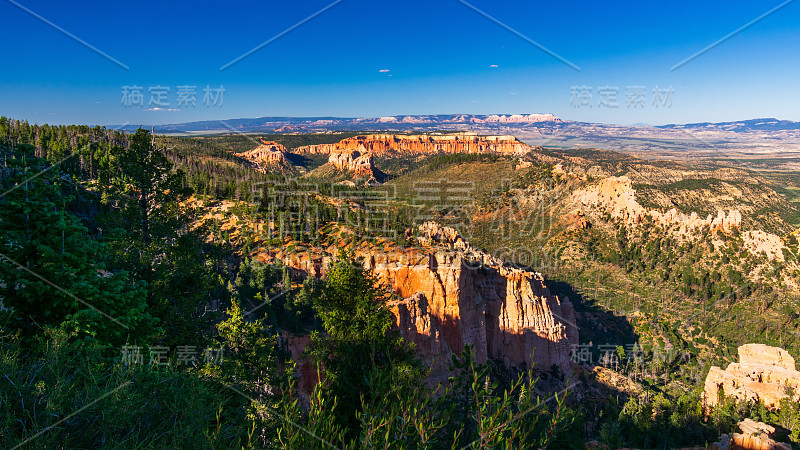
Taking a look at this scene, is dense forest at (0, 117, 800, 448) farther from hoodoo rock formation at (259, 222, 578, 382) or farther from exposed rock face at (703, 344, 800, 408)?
exposed rock face at (703, 344, 800, 408)

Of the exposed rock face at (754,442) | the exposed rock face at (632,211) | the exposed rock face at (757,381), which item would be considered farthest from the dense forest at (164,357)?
the exposed rock face at (632,211)

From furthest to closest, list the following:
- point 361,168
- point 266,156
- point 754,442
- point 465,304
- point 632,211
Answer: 1. point 266,156
2. point 361,168
3. point 632,211
4. point 465,304
5. point 754,442

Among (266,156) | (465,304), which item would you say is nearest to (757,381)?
(465,304)

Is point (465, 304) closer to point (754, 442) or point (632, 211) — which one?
point (754, 442)

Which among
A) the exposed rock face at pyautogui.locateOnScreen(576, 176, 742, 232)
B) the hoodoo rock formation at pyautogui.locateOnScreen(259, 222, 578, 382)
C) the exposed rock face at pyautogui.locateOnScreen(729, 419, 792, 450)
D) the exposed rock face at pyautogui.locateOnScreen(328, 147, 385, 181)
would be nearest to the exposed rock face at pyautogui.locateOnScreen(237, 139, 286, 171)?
the exposed rock face at pyautogui.locateOnScreen(328, 147, 385, 181)

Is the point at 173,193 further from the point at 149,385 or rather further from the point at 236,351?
the point at 149,385
